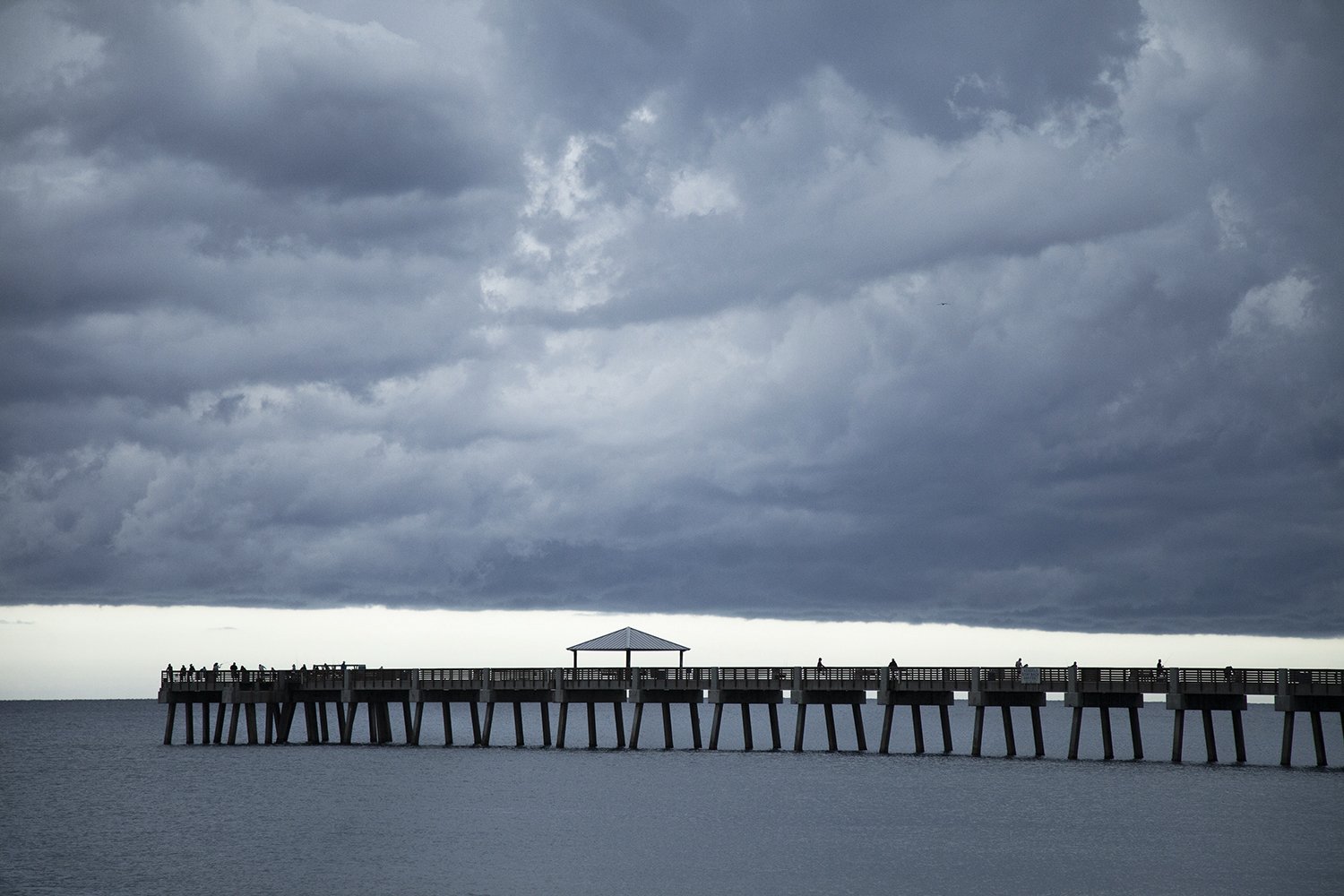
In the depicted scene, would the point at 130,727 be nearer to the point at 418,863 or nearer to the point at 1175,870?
the point at 418,863

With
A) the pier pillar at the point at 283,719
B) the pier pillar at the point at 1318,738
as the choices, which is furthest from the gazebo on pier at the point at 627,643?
the pier pillar at the point at 1318,738

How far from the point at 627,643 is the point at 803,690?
1132cm

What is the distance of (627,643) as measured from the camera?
3241 inches

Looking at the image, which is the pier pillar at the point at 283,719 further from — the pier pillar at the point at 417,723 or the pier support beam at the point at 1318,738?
the pier support beam at the point at 1318,738

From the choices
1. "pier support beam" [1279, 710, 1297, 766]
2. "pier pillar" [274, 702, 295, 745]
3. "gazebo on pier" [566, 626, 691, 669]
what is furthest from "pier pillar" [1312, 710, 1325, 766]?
"pier pillar" [274, 702, 295, 745]

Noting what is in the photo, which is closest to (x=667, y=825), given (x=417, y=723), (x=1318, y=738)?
(x=1318, y=738)

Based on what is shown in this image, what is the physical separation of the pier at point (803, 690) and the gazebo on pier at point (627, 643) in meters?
2.44

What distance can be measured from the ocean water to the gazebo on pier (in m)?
6.20

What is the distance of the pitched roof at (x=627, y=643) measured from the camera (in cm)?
8219

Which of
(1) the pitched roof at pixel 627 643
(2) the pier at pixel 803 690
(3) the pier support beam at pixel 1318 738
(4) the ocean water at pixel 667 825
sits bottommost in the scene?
(4) the ocean water at pixel 667 825

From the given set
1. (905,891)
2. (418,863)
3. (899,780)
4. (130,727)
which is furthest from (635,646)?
(130,727)

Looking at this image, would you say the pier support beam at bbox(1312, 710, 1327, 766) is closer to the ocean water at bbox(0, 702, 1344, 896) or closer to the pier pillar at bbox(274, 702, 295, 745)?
the ocean water at bbox(0, 702, 1344, 896)

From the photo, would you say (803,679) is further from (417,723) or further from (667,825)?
(417,723)

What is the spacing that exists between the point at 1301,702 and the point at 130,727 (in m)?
154
